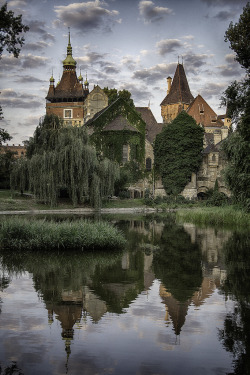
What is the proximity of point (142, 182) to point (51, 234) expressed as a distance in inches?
1577

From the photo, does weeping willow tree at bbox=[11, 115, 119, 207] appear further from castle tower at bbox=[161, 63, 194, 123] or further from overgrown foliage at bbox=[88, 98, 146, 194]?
castle tower at bbox=[161, 63, 194, 123]

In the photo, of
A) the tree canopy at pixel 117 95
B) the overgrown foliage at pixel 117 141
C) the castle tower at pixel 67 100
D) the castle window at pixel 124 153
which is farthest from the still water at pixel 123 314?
the castle tower at pixel 67 100

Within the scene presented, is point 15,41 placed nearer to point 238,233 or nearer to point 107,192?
point 238,233

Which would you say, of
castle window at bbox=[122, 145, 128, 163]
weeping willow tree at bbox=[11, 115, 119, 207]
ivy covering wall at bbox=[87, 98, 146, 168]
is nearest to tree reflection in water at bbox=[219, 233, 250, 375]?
weeping willow tree at bbox=[11, 115, 119, 207]

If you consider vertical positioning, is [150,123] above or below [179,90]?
below

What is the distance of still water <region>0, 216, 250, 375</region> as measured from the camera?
6594mm

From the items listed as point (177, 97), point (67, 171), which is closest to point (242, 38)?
point (67, 171)

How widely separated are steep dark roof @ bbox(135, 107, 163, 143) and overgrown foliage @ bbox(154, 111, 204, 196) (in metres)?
12.5

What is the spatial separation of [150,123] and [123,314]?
63.7m

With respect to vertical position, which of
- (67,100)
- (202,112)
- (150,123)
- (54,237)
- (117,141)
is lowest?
(54,237)

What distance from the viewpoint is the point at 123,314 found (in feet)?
29.3

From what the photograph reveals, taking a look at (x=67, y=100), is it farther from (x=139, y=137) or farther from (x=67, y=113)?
(x=139, y=137)

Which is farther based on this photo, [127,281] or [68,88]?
[68,88]

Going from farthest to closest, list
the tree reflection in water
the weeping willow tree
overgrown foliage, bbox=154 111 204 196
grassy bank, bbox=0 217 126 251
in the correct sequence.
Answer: overgrown foliage, bbox=154 111 204 196
the weeping willow tree
grassy bank, bbox=0 217 126 251
the tree reflection in water
